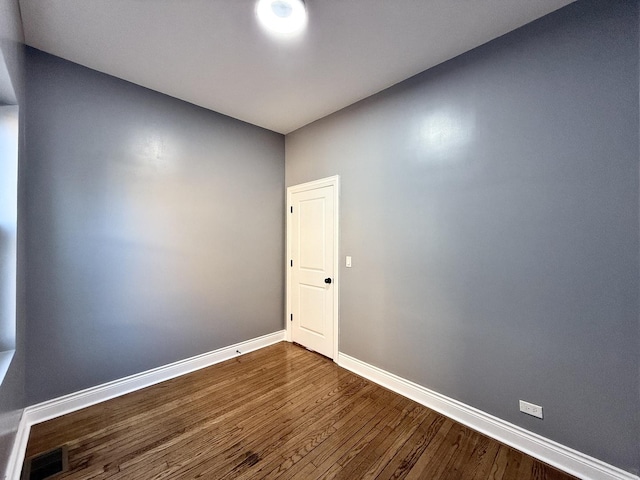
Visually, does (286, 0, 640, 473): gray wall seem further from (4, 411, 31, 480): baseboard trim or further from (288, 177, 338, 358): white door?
(4, 411, 31, 480): baseboard trim

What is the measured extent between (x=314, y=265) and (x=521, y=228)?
212 cm

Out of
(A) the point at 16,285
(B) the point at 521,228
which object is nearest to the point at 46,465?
(A) the point at 16,285

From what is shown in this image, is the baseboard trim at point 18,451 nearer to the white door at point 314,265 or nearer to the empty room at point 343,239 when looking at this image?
the empty room at point 343,239

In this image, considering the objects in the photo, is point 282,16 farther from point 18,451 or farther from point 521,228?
point 18,451

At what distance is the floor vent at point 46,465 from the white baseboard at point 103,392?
1.7 inches

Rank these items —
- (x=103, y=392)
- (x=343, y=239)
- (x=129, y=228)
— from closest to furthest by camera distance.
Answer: (x=103, y=392)
(x=129, y=228)
(x=343, y=239)

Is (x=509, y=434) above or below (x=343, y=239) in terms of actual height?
below

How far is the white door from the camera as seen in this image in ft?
9.91

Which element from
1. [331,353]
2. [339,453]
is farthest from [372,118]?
[339,453]

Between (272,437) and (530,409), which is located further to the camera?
(272,437)

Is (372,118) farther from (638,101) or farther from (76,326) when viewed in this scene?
(76,326)

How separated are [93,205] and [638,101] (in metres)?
3.83

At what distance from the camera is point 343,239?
2912 mm

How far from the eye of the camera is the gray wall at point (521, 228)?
147 cm
